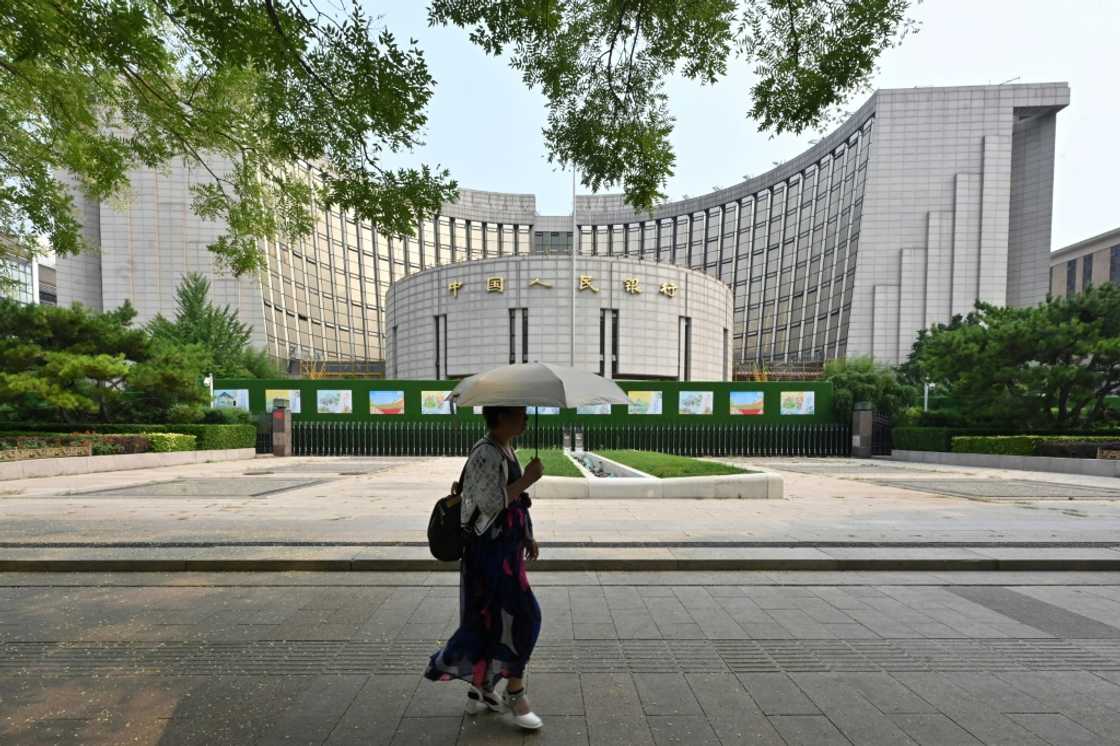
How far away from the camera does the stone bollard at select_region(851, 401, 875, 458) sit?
23859 mm

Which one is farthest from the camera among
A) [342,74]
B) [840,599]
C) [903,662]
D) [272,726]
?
[342,74]

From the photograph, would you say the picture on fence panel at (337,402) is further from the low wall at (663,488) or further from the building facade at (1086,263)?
the building facade at (1086,263)

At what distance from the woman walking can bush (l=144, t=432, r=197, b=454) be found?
1997cm

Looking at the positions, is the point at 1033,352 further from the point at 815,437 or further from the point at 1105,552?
the point at 1105,552

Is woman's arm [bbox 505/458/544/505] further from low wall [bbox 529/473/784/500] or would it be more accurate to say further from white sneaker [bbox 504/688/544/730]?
low wall [bbox 529/473/784/500]

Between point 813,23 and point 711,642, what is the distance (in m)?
7.00

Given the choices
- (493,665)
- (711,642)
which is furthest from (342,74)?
(711,642)

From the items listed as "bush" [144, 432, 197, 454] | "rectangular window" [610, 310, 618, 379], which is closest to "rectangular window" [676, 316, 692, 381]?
"rectangular window" [610, 310, 618, 379]

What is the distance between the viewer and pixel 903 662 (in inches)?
150

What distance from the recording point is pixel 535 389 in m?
3.03

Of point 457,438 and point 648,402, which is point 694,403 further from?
point 457,438

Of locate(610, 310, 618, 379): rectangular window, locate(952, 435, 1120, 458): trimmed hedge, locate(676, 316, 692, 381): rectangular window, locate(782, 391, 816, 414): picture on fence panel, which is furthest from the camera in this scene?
locate(676, 316, 692, 381): rectangular window

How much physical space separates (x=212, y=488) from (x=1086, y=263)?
9752cm

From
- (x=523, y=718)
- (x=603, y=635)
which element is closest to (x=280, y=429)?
(x=603, y=635)
